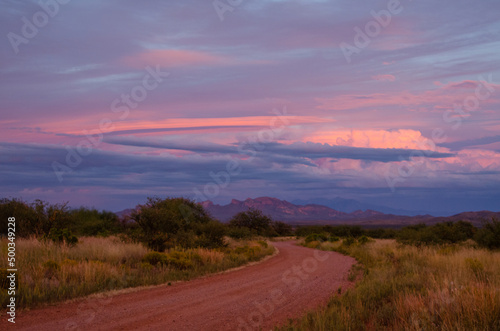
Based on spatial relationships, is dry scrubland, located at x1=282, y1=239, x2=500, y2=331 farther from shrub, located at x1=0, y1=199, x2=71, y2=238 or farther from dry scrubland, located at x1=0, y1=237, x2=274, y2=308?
shrub, located at x1=0, y1=199, x2=71, y2=238

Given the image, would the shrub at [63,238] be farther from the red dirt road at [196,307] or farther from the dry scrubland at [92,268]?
the red dirt road at [196,307]

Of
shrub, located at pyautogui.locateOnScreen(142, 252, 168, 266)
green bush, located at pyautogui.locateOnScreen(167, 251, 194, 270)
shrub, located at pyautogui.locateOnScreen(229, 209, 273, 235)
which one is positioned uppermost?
shrub, located at pyautogui.locateOnScreen(142, 252, 168, 266)

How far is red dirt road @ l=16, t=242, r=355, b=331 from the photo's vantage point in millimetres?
8109

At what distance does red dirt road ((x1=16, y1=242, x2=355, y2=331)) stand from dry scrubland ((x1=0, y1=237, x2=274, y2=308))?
603mm

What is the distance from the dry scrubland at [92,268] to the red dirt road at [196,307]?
0.60 m

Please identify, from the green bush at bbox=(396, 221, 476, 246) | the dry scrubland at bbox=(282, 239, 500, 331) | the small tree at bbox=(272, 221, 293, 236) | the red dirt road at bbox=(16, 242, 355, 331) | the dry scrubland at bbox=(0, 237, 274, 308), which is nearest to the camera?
the dry scrubland at bbox=(282, 239, 500, 331)

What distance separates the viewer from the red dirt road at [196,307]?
26.6ft

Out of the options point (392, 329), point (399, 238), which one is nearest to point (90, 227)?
point (399, 238)

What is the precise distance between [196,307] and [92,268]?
4466 millimetres

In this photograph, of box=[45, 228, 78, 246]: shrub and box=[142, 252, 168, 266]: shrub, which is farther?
box=[45, 228, 78, 246]: shrub

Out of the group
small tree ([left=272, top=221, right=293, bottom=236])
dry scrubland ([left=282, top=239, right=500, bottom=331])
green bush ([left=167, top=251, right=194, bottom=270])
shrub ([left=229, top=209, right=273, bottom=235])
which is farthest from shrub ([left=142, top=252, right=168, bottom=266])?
small tree ([left=272, top=221, right=293, bottom=236])

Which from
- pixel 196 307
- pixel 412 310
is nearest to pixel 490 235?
pixel 412 310

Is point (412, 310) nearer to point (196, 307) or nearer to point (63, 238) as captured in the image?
point (196, 307)

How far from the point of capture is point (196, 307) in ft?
32.0
